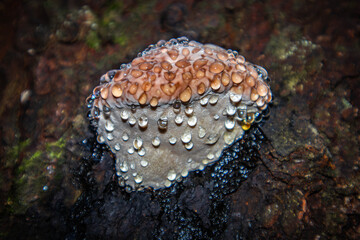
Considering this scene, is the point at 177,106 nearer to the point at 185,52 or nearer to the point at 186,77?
the point at 186,77

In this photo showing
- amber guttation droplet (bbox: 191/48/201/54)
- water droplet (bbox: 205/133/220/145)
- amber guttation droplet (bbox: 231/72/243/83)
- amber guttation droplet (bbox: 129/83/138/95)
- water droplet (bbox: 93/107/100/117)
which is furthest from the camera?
water droplet (bbox: 205/133/220/145)

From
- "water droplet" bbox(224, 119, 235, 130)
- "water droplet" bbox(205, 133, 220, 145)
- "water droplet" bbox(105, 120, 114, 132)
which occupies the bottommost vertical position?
"water droplet" bbox(205, 133, 220, 145)

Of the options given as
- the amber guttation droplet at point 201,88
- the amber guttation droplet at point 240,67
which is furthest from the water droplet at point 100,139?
the amber guttation droplet at point 240,67

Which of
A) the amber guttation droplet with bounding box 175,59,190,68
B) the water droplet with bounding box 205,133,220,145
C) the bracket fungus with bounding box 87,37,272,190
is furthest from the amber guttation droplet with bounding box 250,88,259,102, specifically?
the amber guttation droplet with bounding box 175,59,190,68

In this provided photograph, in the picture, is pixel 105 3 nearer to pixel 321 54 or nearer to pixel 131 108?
pixel 131 108

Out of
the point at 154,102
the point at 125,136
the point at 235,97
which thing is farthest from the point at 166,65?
the point at 125,136

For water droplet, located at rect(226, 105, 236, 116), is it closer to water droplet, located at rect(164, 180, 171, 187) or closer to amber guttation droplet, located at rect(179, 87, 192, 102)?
amber guttation droplet, located at rect(179, 87, 192, 102)

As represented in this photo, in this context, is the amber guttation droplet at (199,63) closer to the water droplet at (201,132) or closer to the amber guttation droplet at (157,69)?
the amber guttation droplet at (157,69)

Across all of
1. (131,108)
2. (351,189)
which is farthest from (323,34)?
(131,108)
